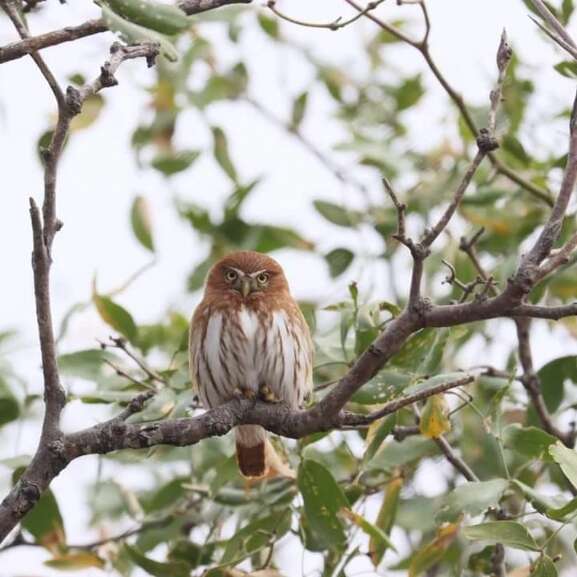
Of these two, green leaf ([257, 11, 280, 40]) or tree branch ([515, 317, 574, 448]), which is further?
green leaf ([257, 11, 280, 40])

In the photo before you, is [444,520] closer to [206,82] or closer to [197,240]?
[197,240]

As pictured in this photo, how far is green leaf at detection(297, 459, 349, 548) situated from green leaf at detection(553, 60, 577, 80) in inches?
61.7

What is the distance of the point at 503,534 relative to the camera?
3.42 meters

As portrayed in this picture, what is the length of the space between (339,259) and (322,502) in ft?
4.91

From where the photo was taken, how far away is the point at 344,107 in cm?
705

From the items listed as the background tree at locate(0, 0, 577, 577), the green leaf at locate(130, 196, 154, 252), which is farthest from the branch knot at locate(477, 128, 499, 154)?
the green leaf at locate(130, 196, 154, 252)

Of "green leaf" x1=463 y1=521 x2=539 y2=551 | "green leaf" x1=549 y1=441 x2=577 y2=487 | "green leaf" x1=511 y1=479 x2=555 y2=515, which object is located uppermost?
"green leaf" x1=549 y1=441 x2=577 y2=487

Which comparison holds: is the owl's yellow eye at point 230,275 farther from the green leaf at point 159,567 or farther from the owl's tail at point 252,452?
the green leaf at point 159,567

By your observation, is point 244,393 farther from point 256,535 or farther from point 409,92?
point 409,92

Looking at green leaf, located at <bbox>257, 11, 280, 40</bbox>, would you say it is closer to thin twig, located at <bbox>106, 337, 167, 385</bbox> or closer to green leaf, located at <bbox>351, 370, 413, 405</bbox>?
thin twig, located at <bbox>106, 337, 167, 385</bbox>

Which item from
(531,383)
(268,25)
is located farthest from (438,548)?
(268,25)

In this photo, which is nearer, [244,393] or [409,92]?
[244,393]

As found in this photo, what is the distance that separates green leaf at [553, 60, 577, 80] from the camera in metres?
4.51

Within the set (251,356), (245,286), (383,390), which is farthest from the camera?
(245,286)
